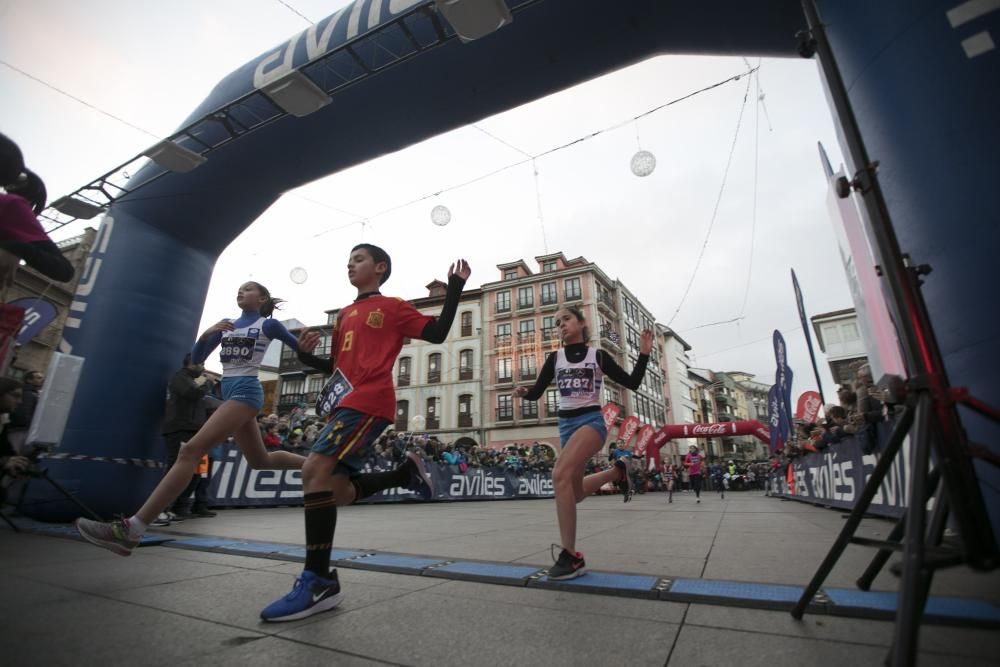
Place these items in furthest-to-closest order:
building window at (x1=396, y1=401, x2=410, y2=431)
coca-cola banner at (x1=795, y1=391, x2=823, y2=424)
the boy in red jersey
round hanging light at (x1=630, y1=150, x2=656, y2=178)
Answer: building window at (x1=396, y1=401, x2=410, y2=431) < coca-cola banner at (x1=795, y1=391, x2=823, y2=424) < round hanging light at (x1=630, y1=150, x2=656, y2=178) < the boy in red jersey

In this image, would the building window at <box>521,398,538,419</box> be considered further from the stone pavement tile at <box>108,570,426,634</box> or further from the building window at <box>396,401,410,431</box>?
the stone pavement tile at <box>108,570,426,634</box>

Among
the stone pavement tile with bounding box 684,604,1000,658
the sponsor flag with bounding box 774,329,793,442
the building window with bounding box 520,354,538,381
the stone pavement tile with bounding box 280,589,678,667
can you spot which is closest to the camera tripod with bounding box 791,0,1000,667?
the stone pavement tile with bounding box 684,604,1000,658

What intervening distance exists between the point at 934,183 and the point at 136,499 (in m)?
7.33

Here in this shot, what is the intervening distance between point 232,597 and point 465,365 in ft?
107

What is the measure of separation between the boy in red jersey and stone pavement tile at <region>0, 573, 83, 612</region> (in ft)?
3.26

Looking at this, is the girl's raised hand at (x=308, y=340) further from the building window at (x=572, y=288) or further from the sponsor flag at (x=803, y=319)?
the building window at (x=572, y=288)

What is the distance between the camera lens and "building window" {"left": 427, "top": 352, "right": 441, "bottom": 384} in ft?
114

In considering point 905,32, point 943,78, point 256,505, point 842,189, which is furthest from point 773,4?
point 256,505

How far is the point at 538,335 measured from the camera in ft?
110

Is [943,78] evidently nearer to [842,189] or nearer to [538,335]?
[842,189]

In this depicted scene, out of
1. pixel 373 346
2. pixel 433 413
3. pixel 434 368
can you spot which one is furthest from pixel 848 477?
pixel 434 368

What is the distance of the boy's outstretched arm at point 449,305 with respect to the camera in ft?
8.31

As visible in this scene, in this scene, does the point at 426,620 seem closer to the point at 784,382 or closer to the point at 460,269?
the point at 460,269

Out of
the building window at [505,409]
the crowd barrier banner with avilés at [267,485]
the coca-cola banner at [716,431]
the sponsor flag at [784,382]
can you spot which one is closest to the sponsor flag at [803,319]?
the sponsor flag at [784,382]
